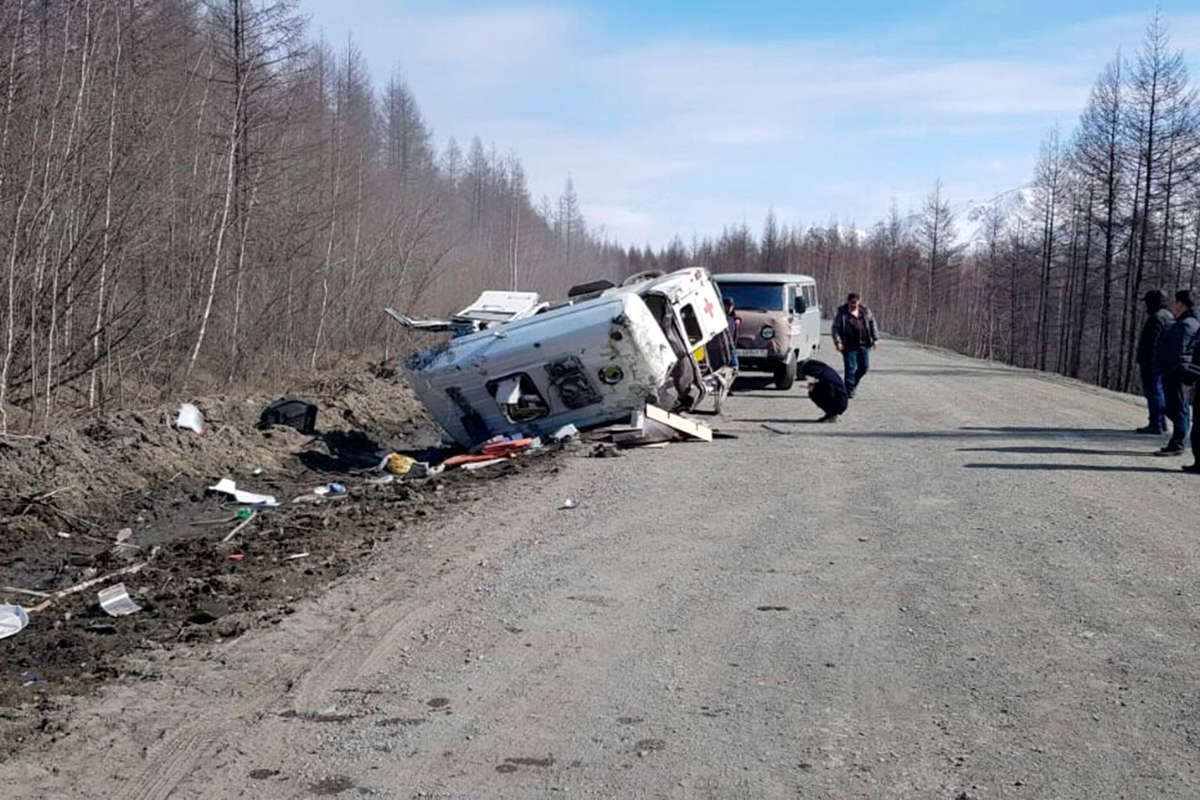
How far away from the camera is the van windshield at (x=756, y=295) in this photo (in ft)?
68.3

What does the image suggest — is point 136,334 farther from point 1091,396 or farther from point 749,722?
point 1091,396

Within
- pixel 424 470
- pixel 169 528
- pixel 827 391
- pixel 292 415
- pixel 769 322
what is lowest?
pixel 169 528

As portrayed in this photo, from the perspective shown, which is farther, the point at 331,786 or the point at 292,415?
the point at 292,415

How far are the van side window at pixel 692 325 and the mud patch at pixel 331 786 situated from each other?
11204 mm

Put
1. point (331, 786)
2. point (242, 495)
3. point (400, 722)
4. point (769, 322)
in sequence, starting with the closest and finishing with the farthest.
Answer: point (331, 786)
point (400, 722)
point (242, 495)
point (769, 322)

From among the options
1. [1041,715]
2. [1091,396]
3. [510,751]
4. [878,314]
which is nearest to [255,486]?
[510,751]

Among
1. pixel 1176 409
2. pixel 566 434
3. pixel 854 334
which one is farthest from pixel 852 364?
pixel 566 434

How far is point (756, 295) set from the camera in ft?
68.8

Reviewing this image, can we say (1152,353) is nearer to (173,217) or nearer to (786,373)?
(786,373)

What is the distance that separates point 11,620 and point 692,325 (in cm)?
1006

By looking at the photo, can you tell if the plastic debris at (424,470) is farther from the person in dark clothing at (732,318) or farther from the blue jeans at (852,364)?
the blue jeans at (852,364)

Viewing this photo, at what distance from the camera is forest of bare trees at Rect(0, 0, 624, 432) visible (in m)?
12.7

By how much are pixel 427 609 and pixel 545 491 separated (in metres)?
3.91

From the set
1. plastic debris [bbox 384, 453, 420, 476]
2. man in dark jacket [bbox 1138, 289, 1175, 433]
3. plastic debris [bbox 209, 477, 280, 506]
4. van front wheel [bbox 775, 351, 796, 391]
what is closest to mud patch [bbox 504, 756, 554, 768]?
plastic debris [bbox 209, 477, 280, 506]
